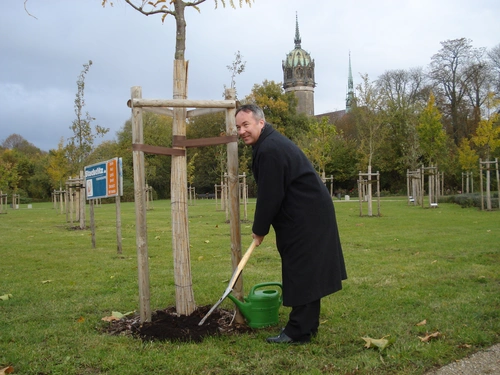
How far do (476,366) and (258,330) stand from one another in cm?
199

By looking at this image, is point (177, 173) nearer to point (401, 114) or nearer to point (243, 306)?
point (243, 306)

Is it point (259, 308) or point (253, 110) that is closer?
point (253, 110)

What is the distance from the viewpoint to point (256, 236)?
14.7 feet

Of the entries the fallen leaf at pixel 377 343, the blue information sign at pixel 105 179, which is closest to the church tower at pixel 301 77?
the blue information sign at pixel 105 179

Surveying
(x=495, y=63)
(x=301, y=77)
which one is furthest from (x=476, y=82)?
(x=301, y=77)

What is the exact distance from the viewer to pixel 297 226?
Result: 172 inches

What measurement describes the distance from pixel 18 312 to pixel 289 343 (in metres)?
3.22

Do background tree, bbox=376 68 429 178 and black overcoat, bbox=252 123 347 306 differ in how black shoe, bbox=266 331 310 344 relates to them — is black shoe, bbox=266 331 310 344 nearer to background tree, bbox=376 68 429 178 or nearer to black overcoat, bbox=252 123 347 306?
black overcoat, bbox=252 123 347 306

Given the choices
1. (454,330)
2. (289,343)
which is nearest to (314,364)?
(289,343)

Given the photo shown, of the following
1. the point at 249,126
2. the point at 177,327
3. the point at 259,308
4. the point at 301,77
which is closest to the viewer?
the point at 249,126

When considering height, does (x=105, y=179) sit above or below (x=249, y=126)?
below

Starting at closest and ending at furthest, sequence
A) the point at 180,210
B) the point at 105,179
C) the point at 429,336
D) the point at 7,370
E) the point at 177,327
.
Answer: the point at 7,370 → the point at 429,336 → the point at 177,327 → the point at 180,210 → the point at 105,179

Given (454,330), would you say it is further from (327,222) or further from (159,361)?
(159,361)

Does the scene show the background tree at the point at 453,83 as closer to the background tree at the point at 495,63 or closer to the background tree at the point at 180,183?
the background tree at the point at 495,63
